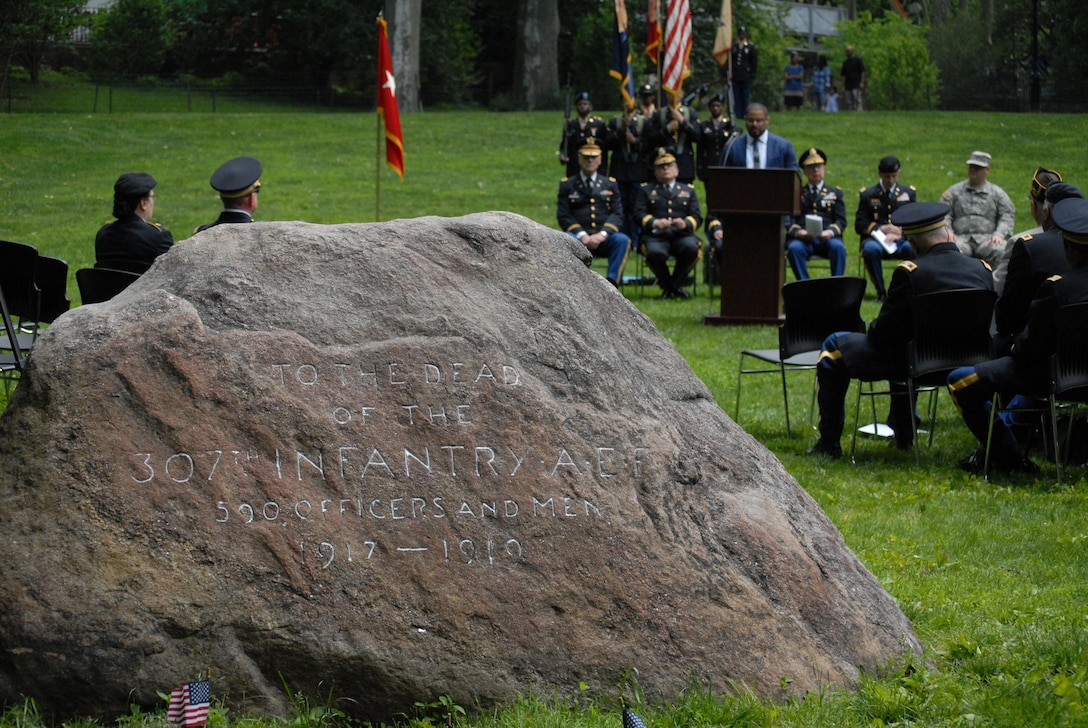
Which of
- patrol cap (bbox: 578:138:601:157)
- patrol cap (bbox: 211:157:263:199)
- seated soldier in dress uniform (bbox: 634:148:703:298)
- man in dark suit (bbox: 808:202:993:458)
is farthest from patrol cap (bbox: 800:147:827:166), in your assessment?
patrol cap (bbox: 211:157:263:199)

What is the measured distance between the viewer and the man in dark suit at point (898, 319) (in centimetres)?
760

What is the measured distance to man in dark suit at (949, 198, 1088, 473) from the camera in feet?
22.8

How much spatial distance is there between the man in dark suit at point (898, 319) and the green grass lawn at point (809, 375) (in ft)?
1.12

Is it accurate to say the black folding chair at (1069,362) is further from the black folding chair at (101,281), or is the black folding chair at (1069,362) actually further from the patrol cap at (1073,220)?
the black folding chair at (101,281)

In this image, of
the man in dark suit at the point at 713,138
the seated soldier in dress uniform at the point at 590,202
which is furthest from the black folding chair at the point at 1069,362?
the man in dark suit at the point at 713,138

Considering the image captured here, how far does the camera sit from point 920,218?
766cm

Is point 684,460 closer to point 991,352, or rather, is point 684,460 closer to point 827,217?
point 991,352

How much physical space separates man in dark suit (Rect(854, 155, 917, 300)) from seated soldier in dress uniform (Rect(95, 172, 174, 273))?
309 inches

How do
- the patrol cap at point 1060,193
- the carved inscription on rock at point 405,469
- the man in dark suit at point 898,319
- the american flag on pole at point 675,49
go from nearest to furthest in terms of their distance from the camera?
the carved inscription on rock at point 405,469, the man in dark suit at point 898,319, the patrol cap at point 1060,193, the american flag on pole at point 675,49

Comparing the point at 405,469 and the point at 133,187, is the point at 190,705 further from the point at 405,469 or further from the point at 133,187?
the point at 133,187

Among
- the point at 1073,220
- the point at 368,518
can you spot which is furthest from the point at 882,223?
the point at 368,518

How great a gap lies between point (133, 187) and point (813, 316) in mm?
4266

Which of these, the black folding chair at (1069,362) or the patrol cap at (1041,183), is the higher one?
the patrol cap at (1041,183)

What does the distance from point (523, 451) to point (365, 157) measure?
22.2m
